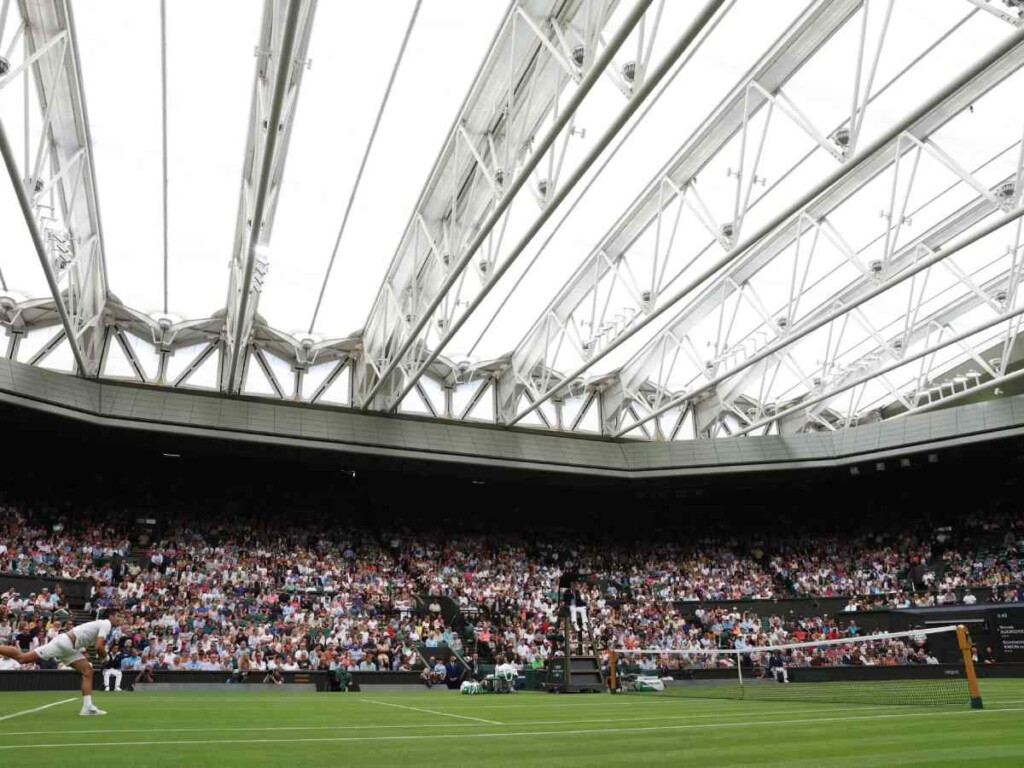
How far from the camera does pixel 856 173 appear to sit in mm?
22219

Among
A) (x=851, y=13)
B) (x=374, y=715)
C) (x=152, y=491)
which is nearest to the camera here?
(x=374, y=715)

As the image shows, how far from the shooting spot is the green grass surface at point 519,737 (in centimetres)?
589

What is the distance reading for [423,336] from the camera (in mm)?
29125

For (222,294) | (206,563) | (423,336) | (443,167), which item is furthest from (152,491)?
(443,167)

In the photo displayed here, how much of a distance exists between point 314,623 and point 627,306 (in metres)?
16.4

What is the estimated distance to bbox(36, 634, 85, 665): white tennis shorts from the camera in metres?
10.2

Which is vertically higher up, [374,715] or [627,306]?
[627,306]

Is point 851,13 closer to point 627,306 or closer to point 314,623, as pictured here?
point 627,306

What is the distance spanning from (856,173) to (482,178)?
1094cm

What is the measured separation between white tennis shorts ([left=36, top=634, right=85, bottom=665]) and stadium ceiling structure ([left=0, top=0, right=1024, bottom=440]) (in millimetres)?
8763

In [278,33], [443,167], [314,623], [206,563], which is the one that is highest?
[443,167]

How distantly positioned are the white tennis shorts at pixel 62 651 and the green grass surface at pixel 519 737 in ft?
2.42

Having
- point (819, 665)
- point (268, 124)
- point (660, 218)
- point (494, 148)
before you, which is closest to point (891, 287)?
point (660, 218)

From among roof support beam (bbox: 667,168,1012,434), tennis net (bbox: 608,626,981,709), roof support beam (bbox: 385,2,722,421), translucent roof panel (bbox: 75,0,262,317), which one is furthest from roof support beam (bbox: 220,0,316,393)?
tennis net (bbox: 608,626,981,709)
